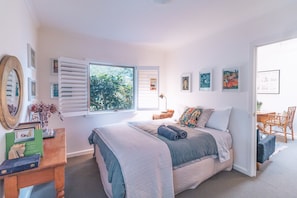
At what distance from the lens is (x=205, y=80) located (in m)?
3.40

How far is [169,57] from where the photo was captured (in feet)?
14.9

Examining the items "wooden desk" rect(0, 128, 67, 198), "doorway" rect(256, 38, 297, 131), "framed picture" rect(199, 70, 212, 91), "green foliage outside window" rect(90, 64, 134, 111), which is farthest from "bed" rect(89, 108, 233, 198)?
"doorway" rect(256, 38, 297, 131)

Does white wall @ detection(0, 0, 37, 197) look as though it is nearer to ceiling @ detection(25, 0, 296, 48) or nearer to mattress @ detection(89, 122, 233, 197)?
ceiling @ detection(25, 0, 296, 48)

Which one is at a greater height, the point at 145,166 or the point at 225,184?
the point at 145,166

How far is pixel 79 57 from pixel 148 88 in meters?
1.83

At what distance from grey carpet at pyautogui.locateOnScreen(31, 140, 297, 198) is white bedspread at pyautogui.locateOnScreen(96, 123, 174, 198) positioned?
522 millimetres

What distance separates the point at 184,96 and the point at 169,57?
1.26 m

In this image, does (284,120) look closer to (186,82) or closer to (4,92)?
(186,82)

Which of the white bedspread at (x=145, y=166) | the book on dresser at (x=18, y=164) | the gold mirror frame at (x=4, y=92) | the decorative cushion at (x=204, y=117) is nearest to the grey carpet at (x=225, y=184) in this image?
the white bedspread at (x=145, y=166)

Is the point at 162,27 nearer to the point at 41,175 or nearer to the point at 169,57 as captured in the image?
the point at 169,57

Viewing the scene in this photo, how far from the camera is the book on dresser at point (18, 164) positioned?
3.75ft

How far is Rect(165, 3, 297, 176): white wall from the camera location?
2318 mm

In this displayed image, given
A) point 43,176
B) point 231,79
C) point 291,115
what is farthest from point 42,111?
point 291,115

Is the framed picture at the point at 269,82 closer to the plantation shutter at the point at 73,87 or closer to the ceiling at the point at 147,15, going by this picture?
the ceiling at the point at 147,15
